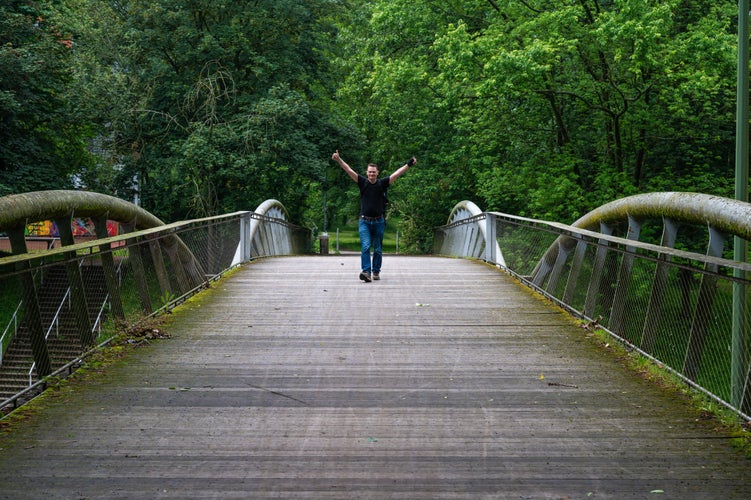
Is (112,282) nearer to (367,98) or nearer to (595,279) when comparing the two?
(595,279)

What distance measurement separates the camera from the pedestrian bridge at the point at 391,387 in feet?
15.9

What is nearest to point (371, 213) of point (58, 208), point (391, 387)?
point (58, 208)

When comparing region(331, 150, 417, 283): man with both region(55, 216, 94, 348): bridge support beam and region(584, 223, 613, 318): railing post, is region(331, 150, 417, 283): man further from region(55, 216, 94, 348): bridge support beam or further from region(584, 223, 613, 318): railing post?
region(55, 216, 94, 348): bridge support beam

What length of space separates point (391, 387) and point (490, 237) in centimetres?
1049

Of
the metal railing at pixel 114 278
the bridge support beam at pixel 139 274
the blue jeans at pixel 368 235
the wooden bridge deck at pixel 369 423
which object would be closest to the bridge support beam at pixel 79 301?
the metal railing at pixel 114 278

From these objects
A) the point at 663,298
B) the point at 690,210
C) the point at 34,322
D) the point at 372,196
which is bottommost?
the point at 663,298

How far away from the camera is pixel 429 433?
562 centimetres

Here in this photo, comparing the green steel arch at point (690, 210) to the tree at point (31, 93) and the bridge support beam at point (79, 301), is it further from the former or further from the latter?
the tree at point (31, 93)

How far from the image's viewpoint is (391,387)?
22.5 ft

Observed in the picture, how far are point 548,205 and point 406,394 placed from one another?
17.8m

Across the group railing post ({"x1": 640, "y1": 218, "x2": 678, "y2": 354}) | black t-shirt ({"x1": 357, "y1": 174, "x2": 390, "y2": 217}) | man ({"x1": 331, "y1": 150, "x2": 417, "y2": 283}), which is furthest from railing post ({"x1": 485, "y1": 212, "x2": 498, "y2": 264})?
railing post ({"x1": 640, "y1": 218, "x2": 678, "y2": 354})

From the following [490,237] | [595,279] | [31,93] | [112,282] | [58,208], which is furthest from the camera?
[31,93]

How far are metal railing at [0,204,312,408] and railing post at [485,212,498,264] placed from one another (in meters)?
4.77

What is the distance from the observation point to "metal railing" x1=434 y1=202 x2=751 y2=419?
20.3 ft
